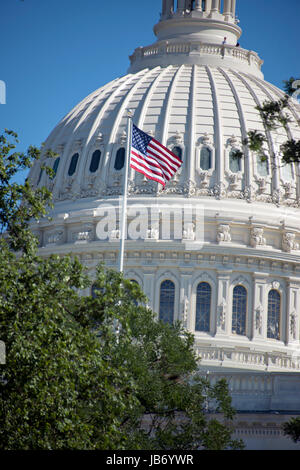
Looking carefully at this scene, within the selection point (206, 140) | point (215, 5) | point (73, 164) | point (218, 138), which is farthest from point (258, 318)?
point (215, 5)

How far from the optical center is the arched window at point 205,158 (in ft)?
276

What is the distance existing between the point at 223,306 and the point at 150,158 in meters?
17.9

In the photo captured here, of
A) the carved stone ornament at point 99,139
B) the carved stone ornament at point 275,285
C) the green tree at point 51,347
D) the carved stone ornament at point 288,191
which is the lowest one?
the green tree at point 51,347

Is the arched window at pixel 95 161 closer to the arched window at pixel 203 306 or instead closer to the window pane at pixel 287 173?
the arched window at pixel 203 306

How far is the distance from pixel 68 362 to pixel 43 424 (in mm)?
1613

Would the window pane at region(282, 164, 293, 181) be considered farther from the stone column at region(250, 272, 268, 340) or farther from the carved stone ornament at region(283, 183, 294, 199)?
the stone column at region(250, 272, 268, 340)

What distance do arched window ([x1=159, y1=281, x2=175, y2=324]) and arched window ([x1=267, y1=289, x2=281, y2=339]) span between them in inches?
232

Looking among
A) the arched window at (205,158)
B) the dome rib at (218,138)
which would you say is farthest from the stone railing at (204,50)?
the arched window at (205,158)

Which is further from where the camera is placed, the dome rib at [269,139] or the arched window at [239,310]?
the dome rib at [269,139]

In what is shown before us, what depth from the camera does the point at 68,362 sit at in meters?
32.8

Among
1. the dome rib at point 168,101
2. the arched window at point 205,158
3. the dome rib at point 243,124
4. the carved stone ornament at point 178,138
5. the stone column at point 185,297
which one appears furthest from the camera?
the dome rib at point 168,101

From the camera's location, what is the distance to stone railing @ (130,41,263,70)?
93000 millimetres

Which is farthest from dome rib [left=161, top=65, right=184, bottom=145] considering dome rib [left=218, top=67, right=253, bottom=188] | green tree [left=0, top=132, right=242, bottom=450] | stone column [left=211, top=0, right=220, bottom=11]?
green tree [left=0, top=132, right=242, bottom=450]

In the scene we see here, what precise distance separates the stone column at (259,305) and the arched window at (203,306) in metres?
2.67
